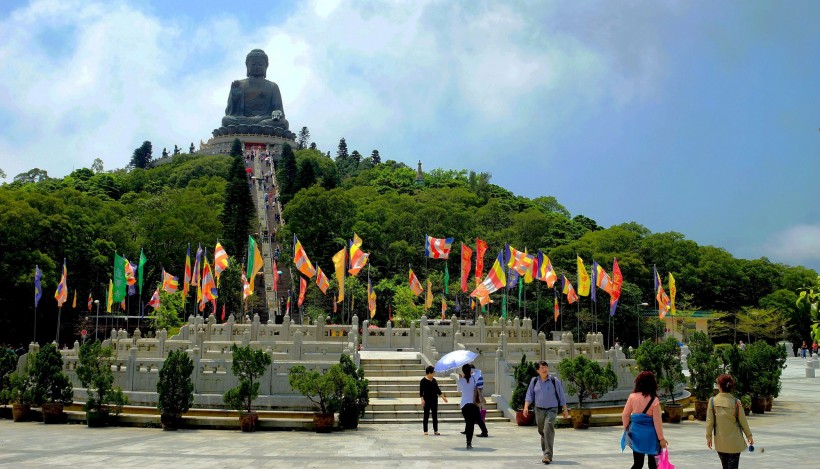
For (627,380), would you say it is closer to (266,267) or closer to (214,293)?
(214,293)

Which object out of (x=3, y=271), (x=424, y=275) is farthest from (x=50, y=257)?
(x=424, y=275)

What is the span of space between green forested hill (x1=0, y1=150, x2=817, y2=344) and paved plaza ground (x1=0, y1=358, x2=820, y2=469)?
31492 millimetres

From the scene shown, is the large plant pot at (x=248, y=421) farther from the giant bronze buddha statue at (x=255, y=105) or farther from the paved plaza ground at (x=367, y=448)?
the giant bronze buddha statue at (x=255, y=105)

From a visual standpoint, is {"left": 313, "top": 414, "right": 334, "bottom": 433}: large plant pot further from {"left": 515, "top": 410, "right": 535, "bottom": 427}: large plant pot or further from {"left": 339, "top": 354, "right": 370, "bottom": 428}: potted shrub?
{"left": 515, "top": 410, "right": 535, "bottom": 427}: large plant pot

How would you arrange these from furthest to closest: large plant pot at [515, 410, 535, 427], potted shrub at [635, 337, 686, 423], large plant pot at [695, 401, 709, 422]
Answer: large plant pot at [695, 401, 709, 422] → potted shrub at [635, 337, 686, 423] → large plant pot at [515, 410, 535, 427]

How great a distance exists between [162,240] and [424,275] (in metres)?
21.6

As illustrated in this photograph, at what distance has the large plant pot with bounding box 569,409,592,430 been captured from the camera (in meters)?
19.0

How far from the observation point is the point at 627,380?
2294 centimetres

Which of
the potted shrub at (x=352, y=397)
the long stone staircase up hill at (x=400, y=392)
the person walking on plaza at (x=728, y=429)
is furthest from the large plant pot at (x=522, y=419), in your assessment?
the person walking on plaza at (x=728, y=429)

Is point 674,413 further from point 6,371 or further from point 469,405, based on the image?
point 6,371

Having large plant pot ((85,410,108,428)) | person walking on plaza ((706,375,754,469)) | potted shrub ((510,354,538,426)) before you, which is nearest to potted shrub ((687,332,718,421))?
potted shrub ((510,354,538,426))

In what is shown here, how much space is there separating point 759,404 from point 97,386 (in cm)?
1864

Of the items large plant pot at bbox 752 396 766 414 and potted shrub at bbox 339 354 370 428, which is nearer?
potted shrub at bbox 339 354 370 428

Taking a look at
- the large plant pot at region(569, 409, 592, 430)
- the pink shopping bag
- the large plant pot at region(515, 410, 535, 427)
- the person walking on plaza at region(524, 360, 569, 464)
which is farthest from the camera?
the large plant pot at region(515, 410, 535, 427)
